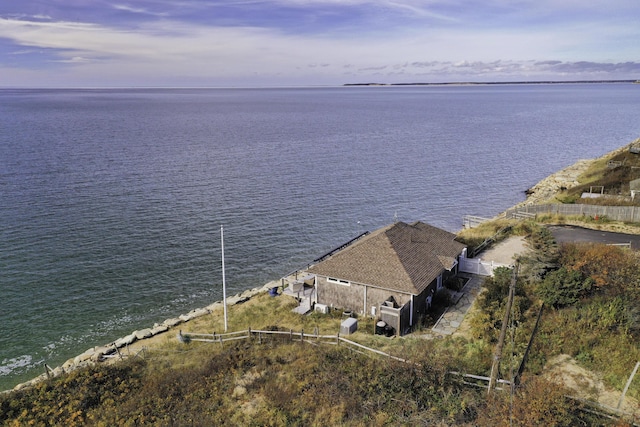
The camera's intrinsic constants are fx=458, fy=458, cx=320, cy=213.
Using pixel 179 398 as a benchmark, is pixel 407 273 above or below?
above

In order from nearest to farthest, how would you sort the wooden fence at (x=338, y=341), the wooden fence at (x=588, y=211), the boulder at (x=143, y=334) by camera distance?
the wooden fence at (x=338, y=341) < the boulder at (x=143, y=334) < the wooden fence at (x=588, y=211)

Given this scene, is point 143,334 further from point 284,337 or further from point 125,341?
point 284,337

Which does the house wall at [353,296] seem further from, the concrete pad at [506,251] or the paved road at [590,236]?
the paved road at [590,236]

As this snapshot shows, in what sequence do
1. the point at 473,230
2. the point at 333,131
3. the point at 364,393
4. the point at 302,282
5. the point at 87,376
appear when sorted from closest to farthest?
the point at 364,393
the point at 87,376
the point at 302,282
the point at 473,230
the point at 333,131

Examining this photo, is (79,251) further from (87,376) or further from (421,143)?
(421,143)

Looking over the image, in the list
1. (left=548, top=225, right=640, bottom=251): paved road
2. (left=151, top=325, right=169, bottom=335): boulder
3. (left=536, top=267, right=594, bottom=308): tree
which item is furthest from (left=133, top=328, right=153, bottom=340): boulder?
(left=548, top=225, right=640, bottom=251): paved road

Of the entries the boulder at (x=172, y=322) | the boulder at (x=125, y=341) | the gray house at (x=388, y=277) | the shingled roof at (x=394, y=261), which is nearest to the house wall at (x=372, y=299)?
the gray house at (x=388, y=277)

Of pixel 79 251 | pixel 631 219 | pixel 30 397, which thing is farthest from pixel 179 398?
pixel 631 219
